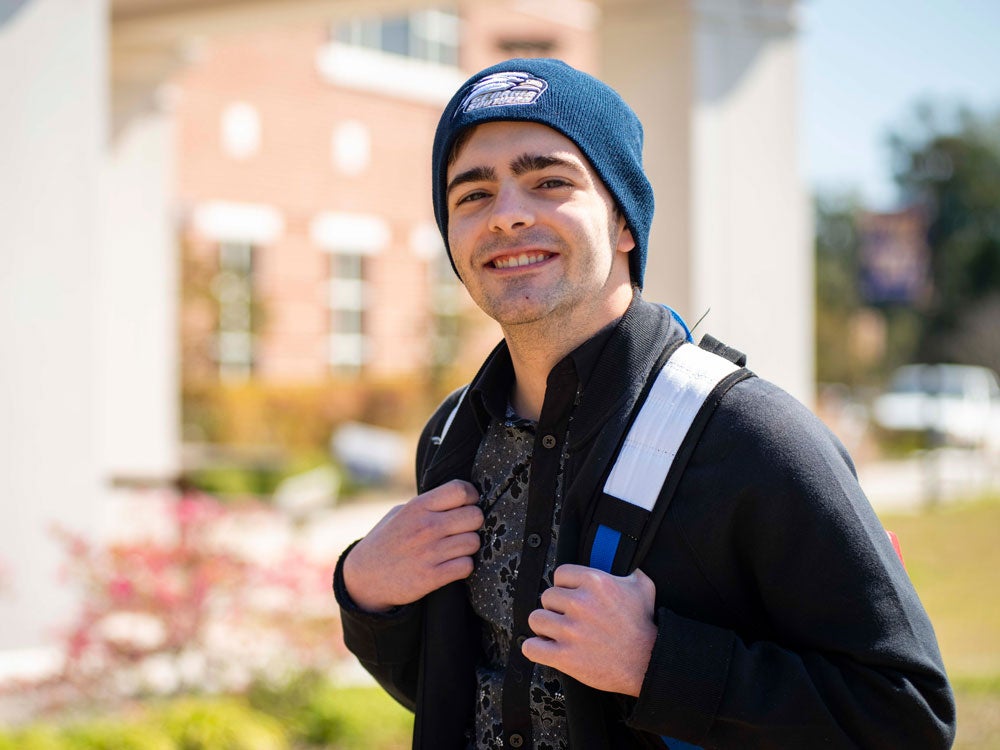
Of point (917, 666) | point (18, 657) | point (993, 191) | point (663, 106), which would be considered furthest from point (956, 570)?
point (993, 191)

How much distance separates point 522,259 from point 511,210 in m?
0.08

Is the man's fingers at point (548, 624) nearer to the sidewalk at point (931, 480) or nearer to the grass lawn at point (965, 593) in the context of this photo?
the grass lawn at point (965, 593)

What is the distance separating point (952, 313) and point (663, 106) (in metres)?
37.2

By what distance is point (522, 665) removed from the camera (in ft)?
5.66

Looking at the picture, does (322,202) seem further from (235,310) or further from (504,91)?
(504,91)

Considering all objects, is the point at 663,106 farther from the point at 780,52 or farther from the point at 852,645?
the point at 852,645

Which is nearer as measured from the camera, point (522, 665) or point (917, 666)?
point (917, 666)

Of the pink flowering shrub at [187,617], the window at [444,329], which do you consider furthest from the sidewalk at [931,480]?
the pink flowering shrub at [187,617]

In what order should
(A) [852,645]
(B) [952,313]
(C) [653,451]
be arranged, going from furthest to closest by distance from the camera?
(B) [952,313] < (C) [653,451] < (A) [852,645]

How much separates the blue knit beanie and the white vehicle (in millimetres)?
22244

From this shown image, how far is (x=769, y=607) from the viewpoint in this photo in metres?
1.59

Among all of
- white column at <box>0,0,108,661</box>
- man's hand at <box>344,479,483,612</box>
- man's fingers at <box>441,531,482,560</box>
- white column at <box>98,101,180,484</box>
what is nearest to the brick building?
white column at <box>98,101,180,484</box>

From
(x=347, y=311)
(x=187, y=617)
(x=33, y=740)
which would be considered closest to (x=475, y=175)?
(x=33, y=740)

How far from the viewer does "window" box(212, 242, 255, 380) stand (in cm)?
1886
